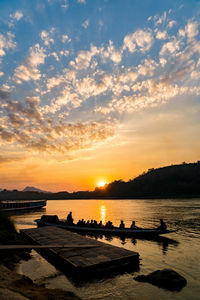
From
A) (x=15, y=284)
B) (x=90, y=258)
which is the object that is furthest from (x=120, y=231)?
(x=15, y=284)

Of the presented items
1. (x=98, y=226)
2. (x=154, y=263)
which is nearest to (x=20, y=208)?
(x=98, y=226)

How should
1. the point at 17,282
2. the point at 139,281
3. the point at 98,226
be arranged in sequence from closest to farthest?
1. the point at 17,282
2. the point at 139,281
3. the point at 98,226

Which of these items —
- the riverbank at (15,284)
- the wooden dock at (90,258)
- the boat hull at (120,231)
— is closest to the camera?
the riverbank at (15,284)

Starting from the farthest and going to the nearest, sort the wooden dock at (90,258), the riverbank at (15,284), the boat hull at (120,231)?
the boat hull at (120,231)
the wooden dock at (90,258)
the riverbank at (15,284)

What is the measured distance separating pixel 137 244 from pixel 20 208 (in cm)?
7481

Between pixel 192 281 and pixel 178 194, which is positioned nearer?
pixel 192 281

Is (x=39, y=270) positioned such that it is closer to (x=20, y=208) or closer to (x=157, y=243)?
(x=157, y=243)

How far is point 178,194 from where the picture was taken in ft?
655

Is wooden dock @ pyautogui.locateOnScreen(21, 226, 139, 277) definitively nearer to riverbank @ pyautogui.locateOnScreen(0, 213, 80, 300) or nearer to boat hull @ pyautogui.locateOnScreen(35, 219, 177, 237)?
riverbank @ pyautogui.locateOnScreen(0, 213, 80, 300)

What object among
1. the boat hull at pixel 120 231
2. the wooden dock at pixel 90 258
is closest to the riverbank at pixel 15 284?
the wooden dock at pixel 90 258

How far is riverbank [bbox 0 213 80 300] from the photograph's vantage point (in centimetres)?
977

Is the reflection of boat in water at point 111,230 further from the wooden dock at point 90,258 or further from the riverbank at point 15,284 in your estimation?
the riverbank at point 15,284

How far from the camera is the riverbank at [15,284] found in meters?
9.77

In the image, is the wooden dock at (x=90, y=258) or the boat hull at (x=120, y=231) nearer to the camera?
the wooden dock at (x=90, y=258)
